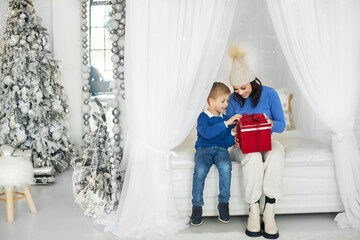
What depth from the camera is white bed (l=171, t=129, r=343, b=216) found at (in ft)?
9.82

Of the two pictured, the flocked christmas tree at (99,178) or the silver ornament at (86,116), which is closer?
the flocked christmas tree at (99,178)

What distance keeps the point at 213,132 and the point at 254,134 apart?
0.96ft

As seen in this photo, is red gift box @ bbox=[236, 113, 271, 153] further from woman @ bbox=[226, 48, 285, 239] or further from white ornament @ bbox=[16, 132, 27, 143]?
white ornament @ bbox=[16, 132, 27, 143]

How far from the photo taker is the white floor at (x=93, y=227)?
2.82 metres

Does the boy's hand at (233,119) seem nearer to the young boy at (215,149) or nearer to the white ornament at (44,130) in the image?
the young boy at (215,149)

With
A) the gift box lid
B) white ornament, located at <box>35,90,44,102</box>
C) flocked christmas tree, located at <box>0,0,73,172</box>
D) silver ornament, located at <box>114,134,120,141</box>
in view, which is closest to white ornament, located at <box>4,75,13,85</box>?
flocked christmas tree, located at <box>0,0,73,172</box>

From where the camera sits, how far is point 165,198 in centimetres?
289

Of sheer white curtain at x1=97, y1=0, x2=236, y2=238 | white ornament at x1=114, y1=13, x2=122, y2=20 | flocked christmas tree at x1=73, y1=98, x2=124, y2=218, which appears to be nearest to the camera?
sheer white curtain at x1=97, y1=0, x2=236, y2=238

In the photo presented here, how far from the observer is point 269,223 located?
9.19 feet

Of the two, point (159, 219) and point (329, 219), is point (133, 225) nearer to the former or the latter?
point (159, 219)

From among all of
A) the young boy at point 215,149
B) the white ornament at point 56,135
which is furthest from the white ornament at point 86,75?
the young boy at point 215,149

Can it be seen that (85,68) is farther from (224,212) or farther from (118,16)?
(224,212)

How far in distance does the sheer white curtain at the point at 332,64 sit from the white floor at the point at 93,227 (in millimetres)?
185

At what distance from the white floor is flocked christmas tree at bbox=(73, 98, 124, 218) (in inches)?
4.7
